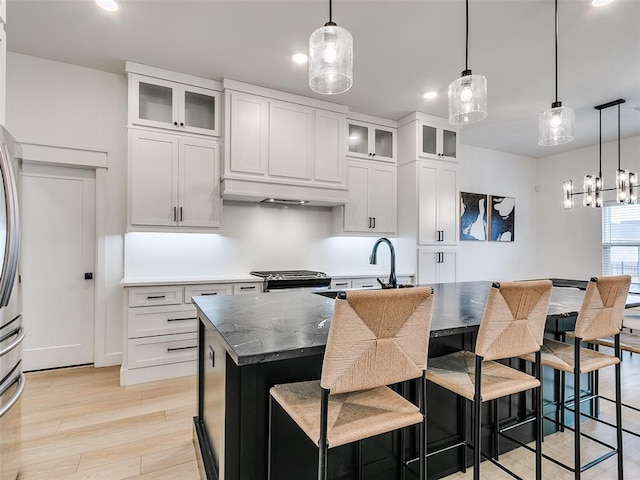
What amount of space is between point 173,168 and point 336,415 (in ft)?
9.80

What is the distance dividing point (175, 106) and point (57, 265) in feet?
6.43

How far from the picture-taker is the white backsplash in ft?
12.0

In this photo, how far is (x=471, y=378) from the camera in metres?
1.60

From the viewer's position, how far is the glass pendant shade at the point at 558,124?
2342 mm

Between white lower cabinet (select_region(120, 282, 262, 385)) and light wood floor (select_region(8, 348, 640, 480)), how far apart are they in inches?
5.1

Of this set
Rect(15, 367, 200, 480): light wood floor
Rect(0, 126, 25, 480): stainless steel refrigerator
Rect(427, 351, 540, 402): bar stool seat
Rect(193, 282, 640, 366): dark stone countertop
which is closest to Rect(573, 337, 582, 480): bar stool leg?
Rect(193, 282, 640, 366): dark stone countertop

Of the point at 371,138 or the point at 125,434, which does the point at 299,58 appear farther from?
the point at 125,434

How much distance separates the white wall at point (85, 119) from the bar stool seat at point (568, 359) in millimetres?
3586

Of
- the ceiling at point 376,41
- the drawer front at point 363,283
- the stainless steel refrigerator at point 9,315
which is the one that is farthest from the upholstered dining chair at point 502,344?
the drawer front at point 363,283

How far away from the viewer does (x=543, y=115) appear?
7.96 feet

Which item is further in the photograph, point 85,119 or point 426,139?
point 426,139

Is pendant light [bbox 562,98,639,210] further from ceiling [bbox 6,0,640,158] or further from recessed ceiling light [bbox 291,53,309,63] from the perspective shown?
recessed ceiling light [bbox 291,53,309,63]

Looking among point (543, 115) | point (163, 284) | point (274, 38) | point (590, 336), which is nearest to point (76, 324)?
point (163, 284)

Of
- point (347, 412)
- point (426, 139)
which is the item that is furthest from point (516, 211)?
point (347, 412)
